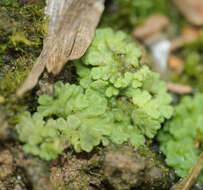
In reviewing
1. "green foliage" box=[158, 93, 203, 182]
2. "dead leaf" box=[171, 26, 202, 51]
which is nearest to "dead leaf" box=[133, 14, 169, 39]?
"dead leaf" box=[171, 26, 202, 51]

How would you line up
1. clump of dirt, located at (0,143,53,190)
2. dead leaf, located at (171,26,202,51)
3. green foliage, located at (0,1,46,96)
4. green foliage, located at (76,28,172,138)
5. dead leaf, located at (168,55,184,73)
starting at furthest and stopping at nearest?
dead leaf, located at (171,26,202,51) → dead leaf, located at (168,55,184,73) → green foliage, located at (76,28,172,138) → green foliage, located at (0,1,46,96) → clump of dirt, located at (0,143,53,190)

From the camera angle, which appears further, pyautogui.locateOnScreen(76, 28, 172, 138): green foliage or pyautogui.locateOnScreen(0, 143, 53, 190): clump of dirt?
pyautogui.locateOnScreen(76, 28, 172, 138): green foliage

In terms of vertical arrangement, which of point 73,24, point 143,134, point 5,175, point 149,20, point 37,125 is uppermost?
point 73,24

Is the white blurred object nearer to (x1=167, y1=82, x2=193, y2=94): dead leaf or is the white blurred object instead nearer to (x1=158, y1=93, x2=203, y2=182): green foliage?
(x1=167, y1=82, x2=193, y2=94): dead leaf

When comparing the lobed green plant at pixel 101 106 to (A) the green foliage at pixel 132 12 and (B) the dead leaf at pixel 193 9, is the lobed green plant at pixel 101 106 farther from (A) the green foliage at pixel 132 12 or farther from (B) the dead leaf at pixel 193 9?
(B) the dead leaf at pixel 193 9

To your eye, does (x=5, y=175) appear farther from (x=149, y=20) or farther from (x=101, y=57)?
(x=149, y=20)

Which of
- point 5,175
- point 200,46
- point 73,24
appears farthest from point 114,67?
point 200,46
